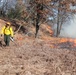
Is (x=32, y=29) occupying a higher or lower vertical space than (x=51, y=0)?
lower

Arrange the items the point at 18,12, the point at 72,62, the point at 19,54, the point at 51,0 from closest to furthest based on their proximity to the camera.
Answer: the point at 72,62 < the point at 19,54 < the point at 51,0 < the point at 18,12

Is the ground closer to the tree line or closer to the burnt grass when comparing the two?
the burnt grass

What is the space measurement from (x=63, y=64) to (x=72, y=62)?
55 centimetres

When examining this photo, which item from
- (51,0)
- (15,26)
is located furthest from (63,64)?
(15,26)

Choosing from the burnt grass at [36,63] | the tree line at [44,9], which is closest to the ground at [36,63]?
the burnt grass at [36,63]

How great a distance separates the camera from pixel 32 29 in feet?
139

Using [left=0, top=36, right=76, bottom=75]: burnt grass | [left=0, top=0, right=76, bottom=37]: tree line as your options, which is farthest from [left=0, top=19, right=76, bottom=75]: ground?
[left=0, top=0, right=76, bottom=37]: tree line

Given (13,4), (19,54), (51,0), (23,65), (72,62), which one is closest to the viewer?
(23,65)

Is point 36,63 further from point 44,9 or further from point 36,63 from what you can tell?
point 44,9

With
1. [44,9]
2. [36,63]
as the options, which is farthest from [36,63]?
[44,9]

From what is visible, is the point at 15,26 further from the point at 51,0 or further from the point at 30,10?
the point at 51,0

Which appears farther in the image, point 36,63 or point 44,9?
point 44,9

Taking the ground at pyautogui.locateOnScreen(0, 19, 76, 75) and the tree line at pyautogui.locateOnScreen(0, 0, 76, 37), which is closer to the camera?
the ground at pyautogui.locateOnScreen(0, 19, 76, 75)

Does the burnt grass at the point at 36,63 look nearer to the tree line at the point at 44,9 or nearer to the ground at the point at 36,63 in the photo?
the ground at the point at 36,63
